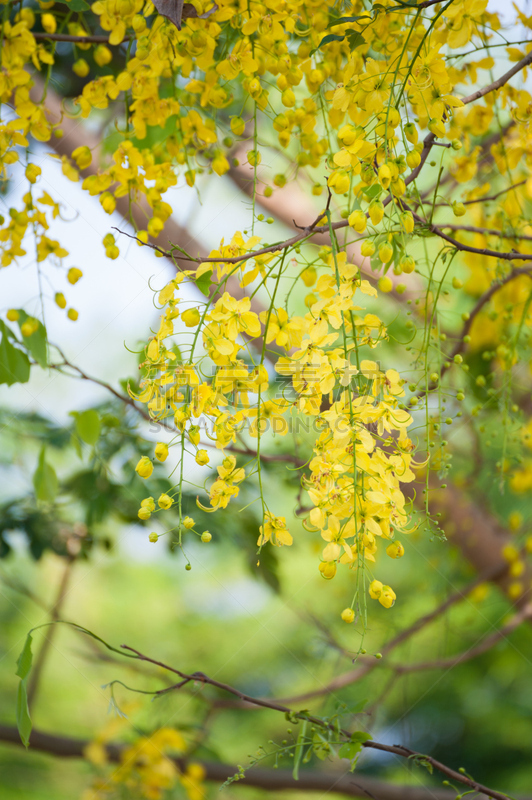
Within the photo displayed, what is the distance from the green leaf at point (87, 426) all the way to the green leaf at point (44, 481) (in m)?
0.04

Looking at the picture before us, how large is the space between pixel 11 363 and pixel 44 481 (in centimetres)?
11

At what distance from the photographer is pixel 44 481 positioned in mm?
565

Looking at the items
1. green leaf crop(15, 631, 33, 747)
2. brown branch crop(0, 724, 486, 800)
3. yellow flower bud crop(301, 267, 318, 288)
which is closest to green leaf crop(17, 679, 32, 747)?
green leaf crop(15, 631, 33, 747)

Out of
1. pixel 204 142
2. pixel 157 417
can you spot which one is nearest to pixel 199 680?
pixel 157 417

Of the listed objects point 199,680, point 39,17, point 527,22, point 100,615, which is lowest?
point 199,680

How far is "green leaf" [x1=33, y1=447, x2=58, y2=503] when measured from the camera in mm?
559

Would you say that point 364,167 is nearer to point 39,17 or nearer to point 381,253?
point 381,253

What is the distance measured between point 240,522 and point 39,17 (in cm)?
76

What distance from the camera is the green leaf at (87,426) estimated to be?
557mm

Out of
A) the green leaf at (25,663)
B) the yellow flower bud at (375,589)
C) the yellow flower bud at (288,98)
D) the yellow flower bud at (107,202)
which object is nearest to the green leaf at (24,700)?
the green leaf at (25,663)

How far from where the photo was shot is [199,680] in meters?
0.49

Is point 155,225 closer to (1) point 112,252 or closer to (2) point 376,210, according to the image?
(1) point 112,252

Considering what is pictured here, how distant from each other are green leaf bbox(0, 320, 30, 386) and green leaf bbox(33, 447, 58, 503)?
0.23ft

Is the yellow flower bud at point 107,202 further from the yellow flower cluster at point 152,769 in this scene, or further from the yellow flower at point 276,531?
the yellow flower cluster at point 152,769
